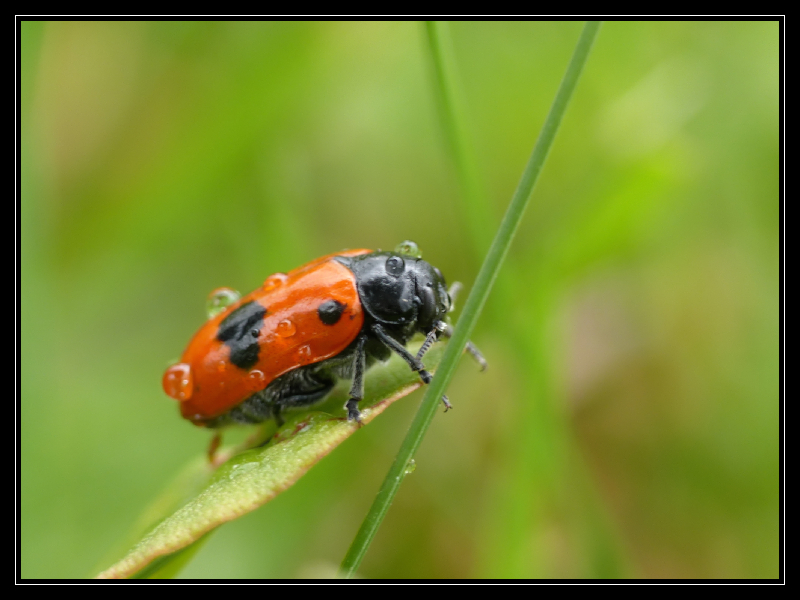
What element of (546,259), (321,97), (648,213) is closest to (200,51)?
(321,97)

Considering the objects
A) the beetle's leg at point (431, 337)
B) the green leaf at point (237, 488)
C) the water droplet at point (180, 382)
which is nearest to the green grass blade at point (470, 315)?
the green leaf at point (237, 488)

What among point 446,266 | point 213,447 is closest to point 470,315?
point 213,447

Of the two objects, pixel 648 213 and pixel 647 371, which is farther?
pixel 647 371

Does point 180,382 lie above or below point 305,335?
below

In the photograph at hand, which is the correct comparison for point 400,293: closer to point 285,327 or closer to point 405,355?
point 405,355

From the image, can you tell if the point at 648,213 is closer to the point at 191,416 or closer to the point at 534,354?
the point at 534,354

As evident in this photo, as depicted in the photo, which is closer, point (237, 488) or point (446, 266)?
point (237, 488)

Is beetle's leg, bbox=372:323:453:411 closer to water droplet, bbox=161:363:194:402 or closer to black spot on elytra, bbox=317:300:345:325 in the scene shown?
black spot on elytra, bbox=317:300:345:325

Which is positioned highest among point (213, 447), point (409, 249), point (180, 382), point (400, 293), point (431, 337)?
point (409, 249)
